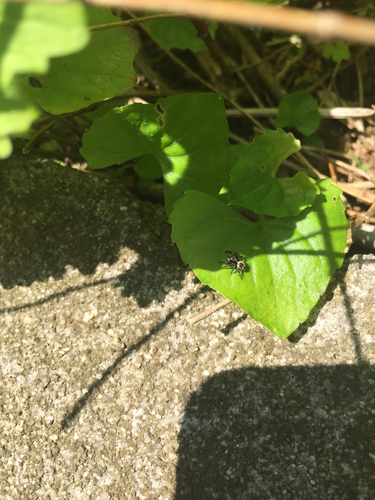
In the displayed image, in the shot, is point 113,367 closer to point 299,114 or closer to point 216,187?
point 216,187

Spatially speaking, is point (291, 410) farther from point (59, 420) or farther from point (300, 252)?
point (59, 420)

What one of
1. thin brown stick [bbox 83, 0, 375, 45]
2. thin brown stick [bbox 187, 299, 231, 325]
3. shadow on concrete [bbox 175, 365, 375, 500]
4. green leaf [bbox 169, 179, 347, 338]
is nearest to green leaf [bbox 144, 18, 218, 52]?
green leaf [bbox 169, 179, 347, 338]

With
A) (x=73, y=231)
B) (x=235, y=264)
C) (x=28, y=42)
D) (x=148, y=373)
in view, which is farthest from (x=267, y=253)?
(x=28, y=42)

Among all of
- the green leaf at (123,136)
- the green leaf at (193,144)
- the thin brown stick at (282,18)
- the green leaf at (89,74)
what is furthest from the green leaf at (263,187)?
the thin brown stick at (282,18)

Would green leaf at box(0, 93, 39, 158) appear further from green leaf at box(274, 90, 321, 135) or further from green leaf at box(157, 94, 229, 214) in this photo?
green leaf at box(274, 90, 321, 135)

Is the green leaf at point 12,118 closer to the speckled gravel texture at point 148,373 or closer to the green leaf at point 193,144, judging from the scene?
the green leaf at point 193,144
